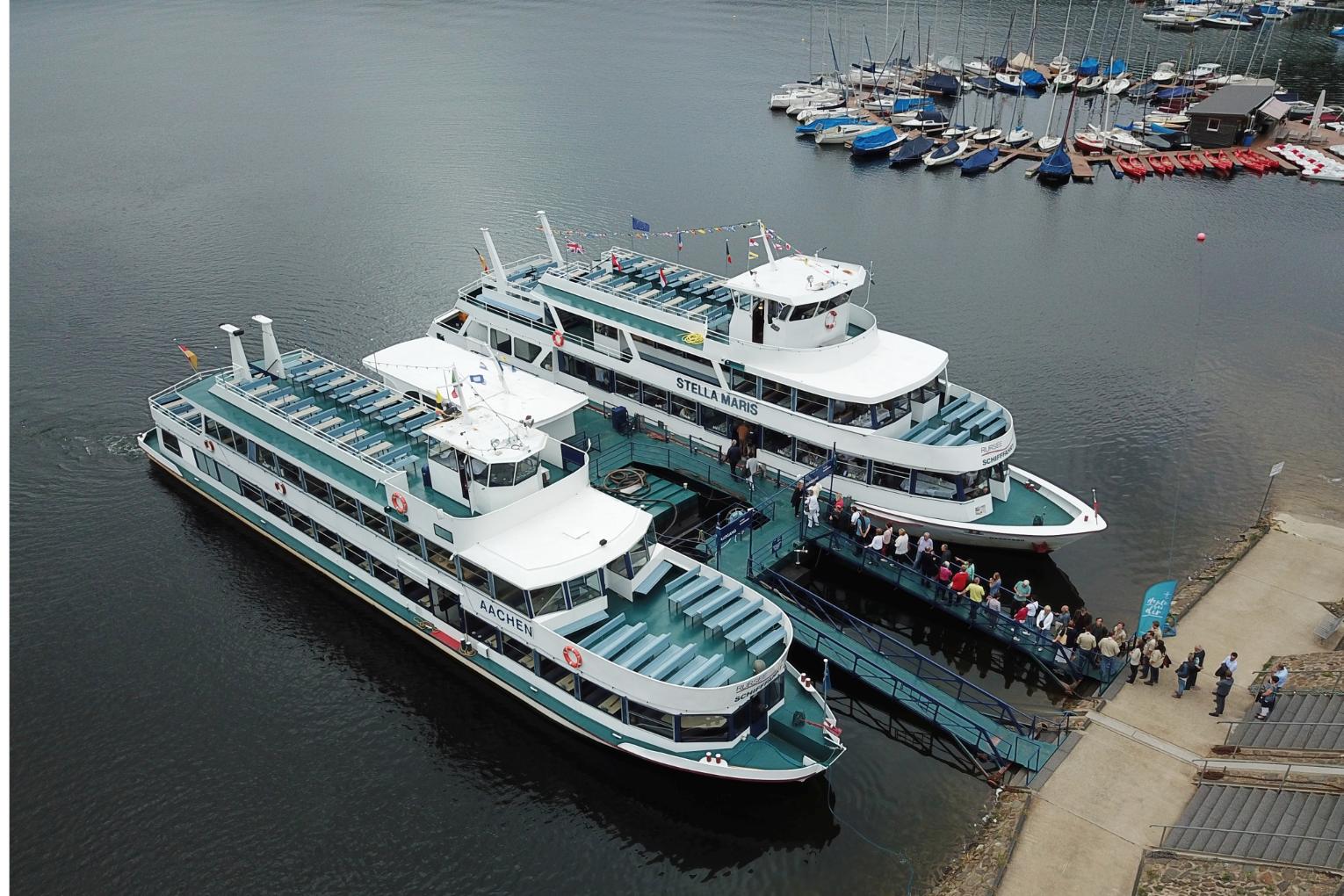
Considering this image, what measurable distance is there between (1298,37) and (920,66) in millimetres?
55268

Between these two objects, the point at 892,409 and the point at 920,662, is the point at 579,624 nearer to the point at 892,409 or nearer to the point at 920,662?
the point at 920,662

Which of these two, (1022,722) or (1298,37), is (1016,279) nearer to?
(1022,722)

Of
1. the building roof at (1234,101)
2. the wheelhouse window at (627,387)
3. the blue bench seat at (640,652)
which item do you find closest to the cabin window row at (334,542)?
the blue bench seat at (640,652)

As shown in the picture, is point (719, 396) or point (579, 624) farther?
point (719, 396)

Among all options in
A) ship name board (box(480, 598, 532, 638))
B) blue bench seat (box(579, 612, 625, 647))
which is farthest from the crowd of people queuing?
ship name board (box(480, 598, 532, 638))

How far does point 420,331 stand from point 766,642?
35.7 m

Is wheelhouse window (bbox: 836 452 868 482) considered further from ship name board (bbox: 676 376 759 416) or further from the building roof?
the building roof

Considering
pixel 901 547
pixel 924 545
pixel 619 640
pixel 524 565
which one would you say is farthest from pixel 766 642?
pixel 924 545

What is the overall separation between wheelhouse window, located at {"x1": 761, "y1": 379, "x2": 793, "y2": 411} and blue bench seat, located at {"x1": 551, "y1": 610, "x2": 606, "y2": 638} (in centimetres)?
1369

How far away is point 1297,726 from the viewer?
29328mm

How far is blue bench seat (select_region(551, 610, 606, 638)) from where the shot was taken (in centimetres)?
3128

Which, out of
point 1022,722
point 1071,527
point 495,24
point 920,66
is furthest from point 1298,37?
point 1022,722

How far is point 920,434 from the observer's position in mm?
39594

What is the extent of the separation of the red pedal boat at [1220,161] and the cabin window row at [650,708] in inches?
2915
